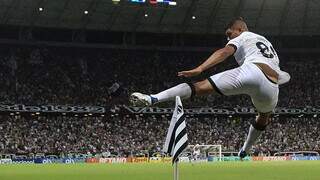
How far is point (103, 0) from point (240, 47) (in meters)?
47.6

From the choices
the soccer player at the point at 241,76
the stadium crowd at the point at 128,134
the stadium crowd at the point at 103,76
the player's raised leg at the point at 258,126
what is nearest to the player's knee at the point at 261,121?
the player's raised leg at the point at 258,126

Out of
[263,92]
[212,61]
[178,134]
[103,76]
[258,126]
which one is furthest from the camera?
[103,76]

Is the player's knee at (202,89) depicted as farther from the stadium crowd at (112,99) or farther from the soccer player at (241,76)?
the stadium crowd at (112,99)

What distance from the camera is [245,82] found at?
35.7 feet

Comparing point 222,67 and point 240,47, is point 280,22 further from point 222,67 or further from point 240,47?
point 240,47

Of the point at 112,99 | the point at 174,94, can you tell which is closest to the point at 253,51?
the point at 174,94

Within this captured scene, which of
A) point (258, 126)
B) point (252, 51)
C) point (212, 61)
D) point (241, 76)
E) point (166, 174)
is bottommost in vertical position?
point (166, 174)

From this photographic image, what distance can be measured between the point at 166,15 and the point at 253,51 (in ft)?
170

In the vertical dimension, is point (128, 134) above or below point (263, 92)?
above

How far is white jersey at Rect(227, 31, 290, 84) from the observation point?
11.3 meters

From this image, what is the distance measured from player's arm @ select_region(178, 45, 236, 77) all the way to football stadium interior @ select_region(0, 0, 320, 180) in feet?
137

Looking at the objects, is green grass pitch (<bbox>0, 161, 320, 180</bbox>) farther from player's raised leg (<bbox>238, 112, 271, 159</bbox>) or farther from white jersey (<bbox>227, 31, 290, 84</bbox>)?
white jersey (<bbox>227, 31, 290, 84</bbox>)

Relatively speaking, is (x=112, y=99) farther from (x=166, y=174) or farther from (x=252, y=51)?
(x=252, y=51)

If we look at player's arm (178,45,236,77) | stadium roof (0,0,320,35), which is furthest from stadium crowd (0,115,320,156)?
player's arm (178,45,236,77)
